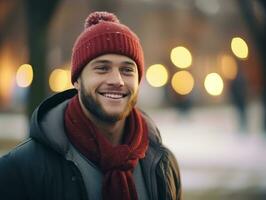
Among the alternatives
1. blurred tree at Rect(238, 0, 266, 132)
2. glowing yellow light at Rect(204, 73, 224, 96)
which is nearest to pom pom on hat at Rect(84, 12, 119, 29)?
glowing yellow light at Rect(204, 73, 224, 96)

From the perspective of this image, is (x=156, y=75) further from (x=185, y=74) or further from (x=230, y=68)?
(x=230, y=68)

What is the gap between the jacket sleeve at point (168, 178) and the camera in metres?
2.95

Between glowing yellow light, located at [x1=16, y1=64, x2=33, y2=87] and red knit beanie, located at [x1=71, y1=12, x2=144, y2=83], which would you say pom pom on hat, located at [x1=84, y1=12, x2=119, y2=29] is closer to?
red knit beanie, located at [x1=71, y1=12, x2=144, y2=83]

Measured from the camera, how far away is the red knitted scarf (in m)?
2.75

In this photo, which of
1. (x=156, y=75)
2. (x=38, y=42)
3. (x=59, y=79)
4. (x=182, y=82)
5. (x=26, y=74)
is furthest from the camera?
(x=182, y=82)

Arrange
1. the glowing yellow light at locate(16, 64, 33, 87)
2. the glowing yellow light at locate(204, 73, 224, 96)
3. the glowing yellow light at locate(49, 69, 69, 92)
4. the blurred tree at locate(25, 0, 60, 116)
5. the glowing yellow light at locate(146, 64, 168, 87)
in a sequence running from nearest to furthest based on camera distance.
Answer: the blurred tree at locate(25, 0, 60, 116) < the glowing yellow light at locate(16, 64, 33, 87) < the glowing yellow light at locate(204, 73, 224, 96) < the glowing yellow light at locate(49, 69, 69, 92) < the glowing yellow light at locate(146, 64, 168, 87)

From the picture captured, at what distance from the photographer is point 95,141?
2.81 metres

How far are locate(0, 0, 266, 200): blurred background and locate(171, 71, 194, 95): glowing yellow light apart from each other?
42 millimetres

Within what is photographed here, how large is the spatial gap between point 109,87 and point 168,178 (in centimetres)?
53

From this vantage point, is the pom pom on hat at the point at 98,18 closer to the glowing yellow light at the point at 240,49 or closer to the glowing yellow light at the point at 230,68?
the glowing yellow light at the point at 240,49

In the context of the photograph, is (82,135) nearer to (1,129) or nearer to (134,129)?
(134,129)

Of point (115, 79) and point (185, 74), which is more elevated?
point (115, 79)

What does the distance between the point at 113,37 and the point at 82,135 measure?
17.6 inches

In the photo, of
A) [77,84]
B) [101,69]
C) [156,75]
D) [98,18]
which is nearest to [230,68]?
[156,75]
